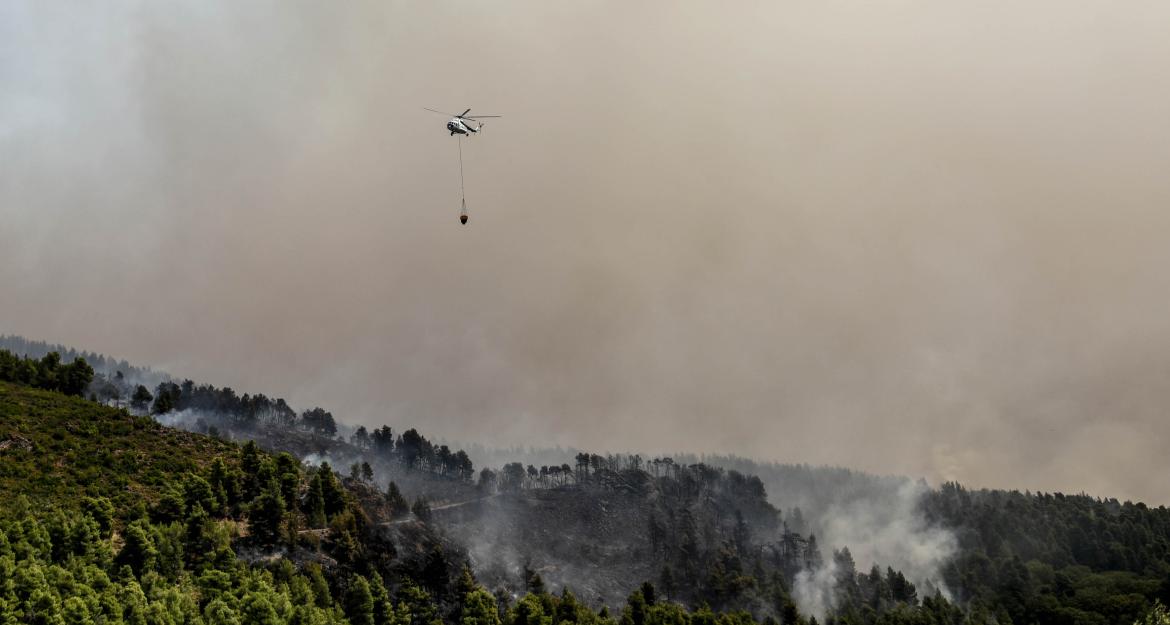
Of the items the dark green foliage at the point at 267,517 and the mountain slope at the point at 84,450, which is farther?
the dark green foliage at the point at 267,517

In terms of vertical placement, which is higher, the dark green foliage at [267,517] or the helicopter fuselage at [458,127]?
the helicopter fuselage at [458,127]

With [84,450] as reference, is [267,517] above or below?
below

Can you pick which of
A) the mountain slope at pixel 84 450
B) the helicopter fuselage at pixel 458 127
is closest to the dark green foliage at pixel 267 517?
the mountain slope at pixel 84 450

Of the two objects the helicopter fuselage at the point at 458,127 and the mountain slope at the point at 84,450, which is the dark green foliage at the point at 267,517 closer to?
the mountain slope at the point at 84,450

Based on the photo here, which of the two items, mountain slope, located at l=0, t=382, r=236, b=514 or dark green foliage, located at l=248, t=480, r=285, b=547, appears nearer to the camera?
mountain slope, located at l=0, t=382, r=236, b=514

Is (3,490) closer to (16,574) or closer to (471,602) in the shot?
(16,574)

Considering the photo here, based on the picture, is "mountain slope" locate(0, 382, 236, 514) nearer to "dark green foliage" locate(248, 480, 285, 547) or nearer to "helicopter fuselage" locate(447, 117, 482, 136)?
"dark green foliage" locate(248, 480, 285, 547)

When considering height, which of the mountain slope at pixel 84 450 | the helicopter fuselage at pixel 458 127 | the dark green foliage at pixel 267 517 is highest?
the helicopter fuselage at pixel 458 127

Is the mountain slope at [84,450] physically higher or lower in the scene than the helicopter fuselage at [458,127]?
lower

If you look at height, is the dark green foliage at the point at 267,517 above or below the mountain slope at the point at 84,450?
below

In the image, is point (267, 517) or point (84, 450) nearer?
point (84, 450)

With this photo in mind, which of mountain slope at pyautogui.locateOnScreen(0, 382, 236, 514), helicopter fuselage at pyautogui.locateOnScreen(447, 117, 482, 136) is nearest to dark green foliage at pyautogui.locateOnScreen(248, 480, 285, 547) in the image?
mountain slope at pyautogui.locateOnScreen(0, 382, 236, 514)

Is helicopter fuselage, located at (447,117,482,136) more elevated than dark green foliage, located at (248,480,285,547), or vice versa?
helicopter fuselage, located at (447,117,482,136)

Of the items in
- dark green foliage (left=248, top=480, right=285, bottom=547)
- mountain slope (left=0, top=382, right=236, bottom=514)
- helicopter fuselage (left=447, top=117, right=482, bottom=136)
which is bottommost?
dark green foliage (left=248, top=480, right=285, bottom=547)
